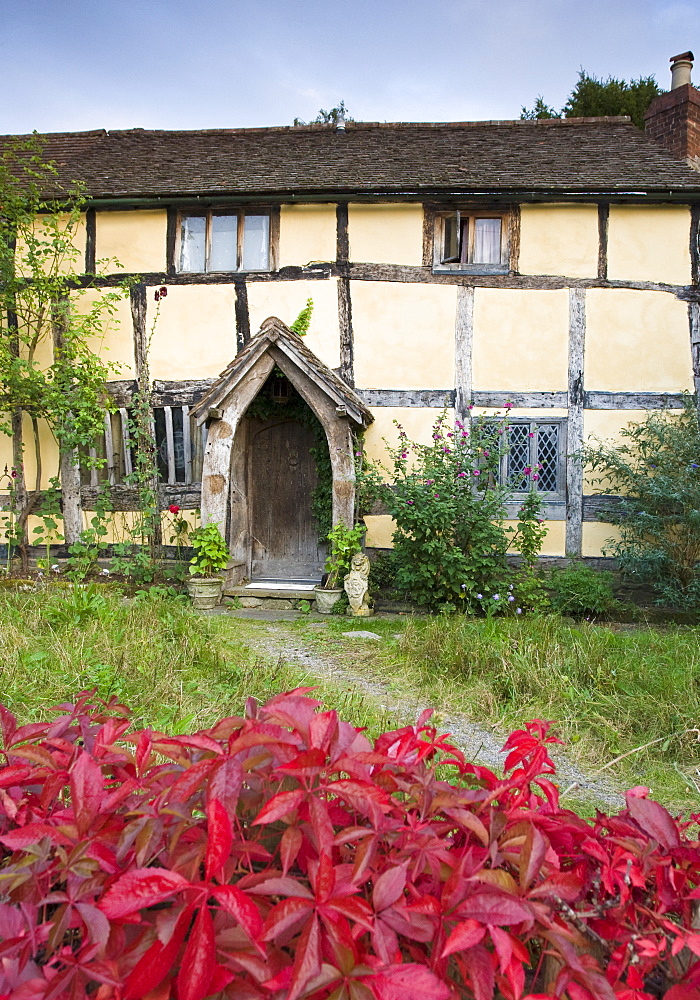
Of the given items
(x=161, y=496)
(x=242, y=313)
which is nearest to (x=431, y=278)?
(x=242, y=313)

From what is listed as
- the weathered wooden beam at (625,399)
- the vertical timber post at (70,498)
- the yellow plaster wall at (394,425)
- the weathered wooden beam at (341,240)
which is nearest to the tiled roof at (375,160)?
the weathered wooden beam at (341,240)

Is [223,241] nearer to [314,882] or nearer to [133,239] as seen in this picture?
[133,239]

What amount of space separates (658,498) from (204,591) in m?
5.66

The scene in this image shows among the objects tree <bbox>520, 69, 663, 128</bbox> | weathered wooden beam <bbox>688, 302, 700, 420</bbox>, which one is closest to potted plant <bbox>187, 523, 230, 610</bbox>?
weathered wooden beam <bbox>688, 302, 700, 420</bbox>

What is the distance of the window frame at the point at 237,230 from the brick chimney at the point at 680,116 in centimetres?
606

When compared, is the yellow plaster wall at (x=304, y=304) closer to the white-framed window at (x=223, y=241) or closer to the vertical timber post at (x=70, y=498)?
the white-framed window at (x=223, y=241)

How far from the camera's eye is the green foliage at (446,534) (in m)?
7.33

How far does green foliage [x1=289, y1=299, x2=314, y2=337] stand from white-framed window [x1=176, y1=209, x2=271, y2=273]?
0.85 m

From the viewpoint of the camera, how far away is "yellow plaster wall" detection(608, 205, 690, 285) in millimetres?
8898

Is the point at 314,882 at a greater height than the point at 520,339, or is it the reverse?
the point at 520,339

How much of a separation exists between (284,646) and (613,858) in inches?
215

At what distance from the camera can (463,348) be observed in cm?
902

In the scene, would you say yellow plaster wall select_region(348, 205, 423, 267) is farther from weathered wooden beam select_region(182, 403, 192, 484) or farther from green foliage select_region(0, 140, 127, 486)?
green foliage select_region(0, 140, 127, 486)

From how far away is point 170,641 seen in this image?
533cm
